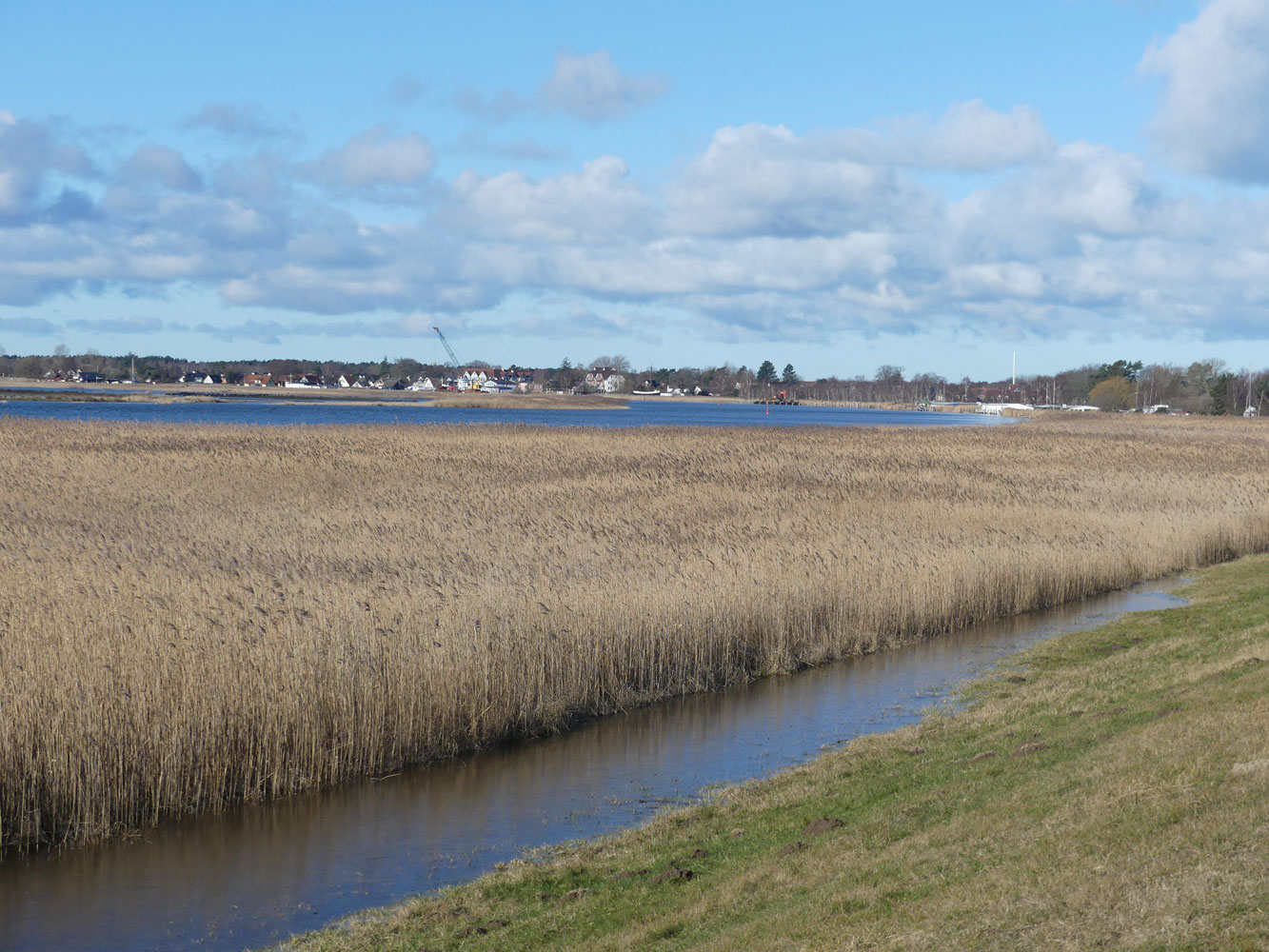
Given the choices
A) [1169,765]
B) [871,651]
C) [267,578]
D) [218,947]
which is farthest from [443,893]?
[871,651]

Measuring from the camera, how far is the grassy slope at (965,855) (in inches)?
246

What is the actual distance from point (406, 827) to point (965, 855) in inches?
230

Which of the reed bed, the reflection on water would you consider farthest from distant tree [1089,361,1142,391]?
the reed bed

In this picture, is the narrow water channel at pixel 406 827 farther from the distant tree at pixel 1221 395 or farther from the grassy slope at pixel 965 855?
the distant tree at pixel 1221 395

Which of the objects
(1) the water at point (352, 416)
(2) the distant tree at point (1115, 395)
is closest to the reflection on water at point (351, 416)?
(1) the water at point (352, 416)

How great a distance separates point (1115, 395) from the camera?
158 metres

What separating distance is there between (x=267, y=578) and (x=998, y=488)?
24.1m

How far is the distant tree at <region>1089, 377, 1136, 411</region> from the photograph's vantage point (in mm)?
157250

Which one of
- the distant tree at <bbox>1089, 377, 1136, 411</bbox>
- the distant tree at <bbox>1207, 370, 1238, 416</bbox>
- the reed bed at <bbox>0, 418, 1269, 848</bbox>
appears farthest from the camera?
the distant tree at <bbox>1089, 377, 1136, 411</bbox>

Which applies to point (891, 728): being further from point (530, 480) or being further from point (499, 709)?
point (530, 480)

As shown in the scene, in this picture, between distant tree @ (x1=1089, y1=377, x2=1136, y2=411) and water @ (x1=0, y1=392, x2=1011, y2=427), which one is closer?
water @ (x1=0, y1=392, x2=1011, y2=427)

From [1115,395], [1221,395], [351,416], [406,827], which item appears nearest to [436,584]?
[406,827]

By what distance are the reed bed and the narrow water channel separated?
1.67 feet

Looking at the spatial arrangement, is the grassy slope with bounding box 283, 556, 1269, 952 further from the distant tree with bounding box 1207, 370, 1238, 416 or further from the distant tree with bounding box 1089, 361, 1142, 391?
the distant tree with bounding box 1089, 361, 1142, 391
